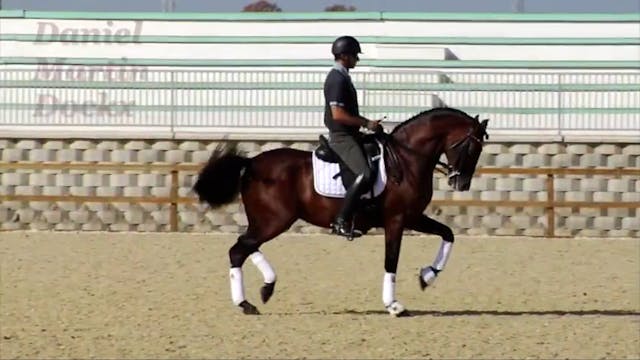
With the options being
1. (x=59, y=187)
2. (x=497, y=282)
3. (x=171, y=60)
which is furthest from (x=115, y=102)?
(x=497, y=282)

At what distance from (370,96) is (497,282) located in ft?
30.6

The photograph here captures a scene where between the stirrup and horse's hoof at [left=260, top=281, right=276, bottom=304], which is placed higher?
the stirrup

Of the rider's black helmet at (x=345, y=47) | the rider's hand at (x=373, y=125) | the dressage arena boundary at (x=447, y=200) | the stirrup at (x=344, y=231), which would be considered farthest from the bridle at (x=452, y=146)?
the dressage arena boundary at (x=447, y=200)

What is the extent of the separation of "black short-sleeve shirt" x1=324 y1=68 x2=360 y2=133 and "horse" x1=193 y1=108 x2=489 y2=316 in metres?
0.39

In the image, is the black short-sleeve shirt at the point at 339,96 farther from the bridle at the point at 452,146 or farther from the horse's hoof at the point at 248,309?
the horse's hoof at the point at 248,309

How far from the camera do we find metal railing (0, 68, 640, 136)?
23.5 meters

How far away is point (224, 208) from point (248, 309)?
930cm

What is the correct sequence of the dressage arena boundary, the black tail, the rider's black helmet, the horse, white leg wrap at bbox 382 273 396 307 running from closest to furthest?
1. the rider's black helmet
2. white leg wrap at bbox 382 273 396 307
3. the horse
4. the black tail
5. the dressage arena boundary

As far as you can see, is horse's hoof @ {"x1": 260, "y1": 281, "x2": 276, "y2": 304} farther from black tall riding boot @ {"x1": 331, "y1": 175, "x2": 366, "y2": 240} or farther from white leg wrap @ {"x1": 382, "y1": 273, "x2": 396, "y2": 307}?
white leg wrap @ {"x1": 382, "y1": 273, "x2": 396, "y2": 307}

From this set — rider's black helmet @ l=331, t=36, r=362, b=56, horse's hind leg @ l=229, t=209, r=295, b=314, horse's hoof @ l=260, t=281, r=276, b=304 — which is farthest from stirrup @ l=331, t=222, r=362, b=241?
rider's black helmet @ l=331, t=36, r=362, b=56

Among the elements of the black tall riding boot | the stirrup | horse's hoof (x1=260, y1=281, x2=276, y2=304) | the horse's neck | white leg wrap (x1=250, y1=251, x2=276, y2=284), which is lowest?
horse's hoof (x1=260, y1=281, x2=276, y2=304)

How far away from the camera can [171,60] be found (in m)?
30.6

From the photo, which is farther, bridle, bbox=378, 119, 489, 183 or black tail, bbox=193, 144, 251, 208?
black tail, bbox=193, 144, 251, 208

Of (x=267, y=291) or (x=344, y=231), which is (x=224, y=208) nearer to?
(x=267, y=291)
